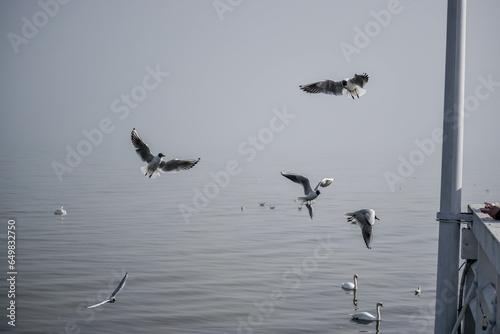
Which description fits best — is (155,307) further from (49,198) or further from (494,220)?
(49,198)

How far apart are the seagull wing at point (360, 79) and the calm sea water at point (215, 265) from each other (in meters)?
8.93

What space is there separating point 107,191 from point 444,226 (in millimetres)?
52220

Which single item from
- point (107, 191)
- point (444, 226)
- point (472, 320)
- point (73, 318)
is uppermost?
point (107, 191)

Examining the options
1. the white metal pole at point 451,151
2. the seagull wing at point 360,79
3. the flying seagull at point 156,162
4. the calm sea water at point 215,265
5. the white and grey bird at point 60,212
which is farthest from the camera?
the white and grey bird at point 60,212

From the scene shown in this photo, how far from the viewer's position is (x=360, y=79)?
43.5 ft

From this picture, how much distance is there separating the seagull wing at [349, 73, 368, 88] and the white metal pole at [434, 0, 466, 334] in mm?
4504

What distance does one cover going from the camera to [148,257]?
30.1 m

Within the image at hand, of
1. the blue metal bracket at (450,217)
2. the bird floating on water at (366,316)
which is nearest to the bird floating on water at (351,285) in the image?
the bird floating on water at (366,316)

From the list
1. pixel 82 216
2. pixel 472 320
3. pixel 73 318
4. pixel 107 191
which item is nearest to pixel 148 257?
pixel 73 318

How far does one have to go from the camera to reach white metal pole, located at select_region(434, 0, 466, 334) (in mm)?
8586

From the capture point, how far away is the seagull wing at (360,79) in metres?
13.2

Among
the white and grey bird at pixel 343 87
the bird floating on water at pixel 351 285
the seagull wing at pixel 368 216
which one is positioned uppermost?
the white and grey bird at pixel 343 87

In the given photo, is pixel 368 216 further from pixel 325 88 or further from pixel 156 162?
pixel 156 162

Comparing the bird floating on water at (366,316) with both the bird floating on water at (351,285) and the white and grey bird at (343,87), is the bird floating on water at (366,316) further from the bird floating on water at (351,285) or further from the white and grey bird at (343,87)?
the white and grey bird at (343,87)
